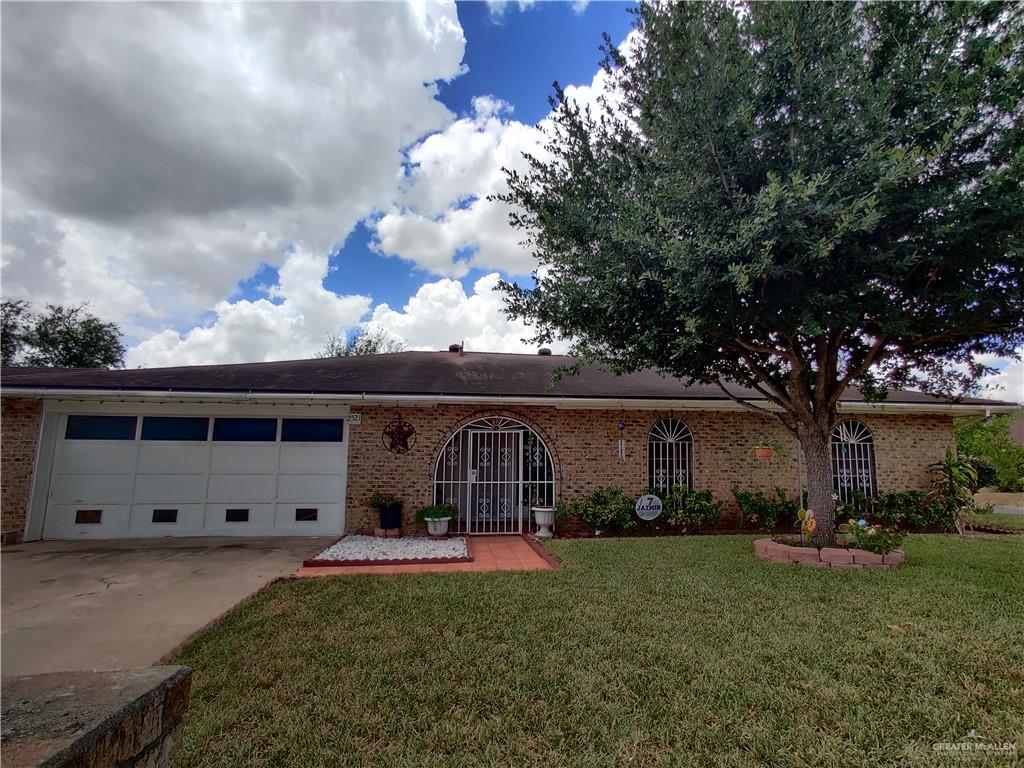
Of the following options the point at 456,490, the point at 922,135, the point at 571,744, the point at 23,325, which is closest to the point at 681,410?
the point at 456,490

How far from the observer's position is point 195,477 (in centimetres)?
938

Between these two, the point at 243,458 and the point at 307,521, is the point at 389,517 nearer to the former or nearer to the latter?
the point at 307,521

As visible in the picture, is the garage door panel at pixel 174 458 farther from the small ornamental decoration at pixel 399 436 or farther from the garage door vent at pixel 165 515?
the small ornamental decoration at pixel 399 436

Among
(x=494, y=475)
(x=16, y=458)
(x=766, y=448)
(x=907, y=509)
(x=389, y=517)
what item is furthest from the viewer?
(x=494, y=475)

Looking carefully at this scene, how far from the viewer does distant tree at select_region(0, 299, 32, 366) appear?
22766mm

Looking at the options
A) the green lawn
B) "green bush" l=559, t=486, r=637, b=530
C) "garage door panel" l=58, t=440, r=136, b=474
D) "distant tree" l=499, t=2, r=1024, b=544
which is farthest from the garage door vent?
"distant tree" l=499, t=2, r=1024, b=544

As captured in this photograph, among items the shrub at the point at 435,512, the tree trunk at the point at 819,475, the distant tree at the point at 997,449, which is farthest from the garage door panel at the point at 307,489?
the distant tree at the point at 997,449

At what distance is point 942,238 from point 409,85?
767 cm

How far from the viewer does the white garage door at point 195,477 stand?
9070 millimetres

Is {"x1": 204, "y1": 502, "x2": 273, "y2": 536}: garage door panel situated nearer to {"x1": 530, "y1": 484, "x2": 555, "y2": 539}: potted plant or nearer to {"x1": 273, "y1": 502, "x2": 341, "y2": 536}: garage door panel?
{"x1": 273, "y1": 502, "x2": 341, "y2": 536}: garage door panel

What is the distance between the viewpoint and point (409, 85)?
→ 8.02m

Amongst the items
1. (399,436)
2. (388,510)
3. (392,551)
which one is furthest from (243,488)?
(392,551)

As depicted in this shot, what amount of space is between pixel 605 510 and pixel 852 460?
19.7ft

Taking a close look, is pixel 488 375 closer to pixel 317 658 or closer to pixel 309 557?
pixel 309 557
